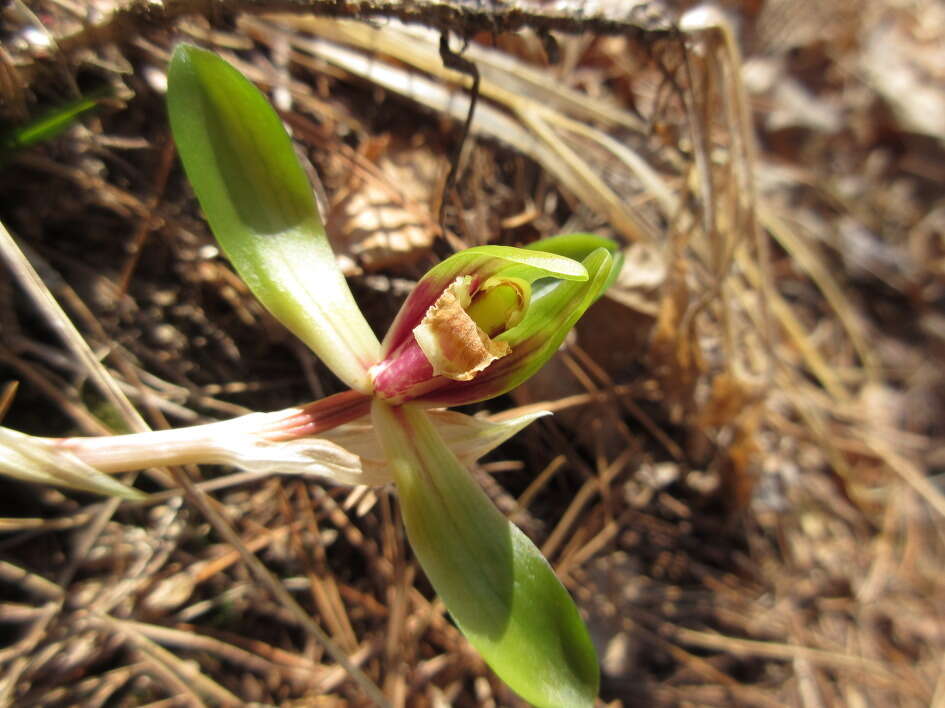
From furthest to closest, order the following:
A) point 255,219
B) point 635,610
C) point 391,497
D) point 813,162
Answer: point 813,162 → point 635,610 → point 391,497 → point 255,219

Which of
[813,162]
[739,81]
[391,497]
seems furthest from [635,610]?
[813,162]

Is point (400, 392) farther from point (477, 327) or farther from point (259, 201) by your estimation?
point (259, 201)

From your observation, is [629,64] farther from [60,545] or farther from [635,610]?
[60,545]

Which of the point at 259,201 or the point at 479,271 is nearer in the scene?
the point at 479,271

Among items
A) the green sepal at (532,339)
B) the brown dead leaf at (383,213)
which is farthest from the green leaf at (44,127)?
the green sepal at (532,339)

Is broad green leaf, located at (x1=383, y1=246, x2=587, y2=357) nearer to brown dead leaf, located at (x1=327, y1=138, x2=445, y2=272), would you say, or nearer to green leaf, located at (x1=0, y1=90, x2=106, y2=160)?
brown dead leaf, located at (x1=327, y1=138, x2=445, y2=272)

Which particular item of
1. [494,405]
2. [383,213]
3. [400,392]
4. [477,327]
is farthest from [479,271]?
[494,405]
